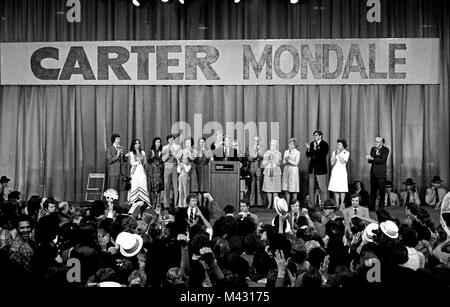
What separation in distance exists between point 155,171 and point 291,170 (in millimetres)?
2429

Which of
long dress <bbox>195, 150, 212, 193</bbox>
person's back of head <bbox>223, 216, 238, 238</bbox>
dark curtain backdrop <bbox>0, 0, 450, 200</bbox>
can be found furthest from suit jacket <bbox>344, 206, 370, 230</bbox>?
dark curtain backdrop <bbox>0, 0, 450, 200</bbox>

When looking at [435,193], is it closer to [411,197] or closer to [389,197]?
[411,197]

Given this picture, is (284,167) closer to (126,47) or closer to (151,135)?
(151,135)

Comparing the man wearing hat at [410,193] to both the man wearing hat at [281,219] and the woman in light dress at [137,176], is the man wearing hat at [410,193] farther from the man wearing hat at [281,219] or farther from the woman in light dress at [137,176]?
the man wearing hat at [281,219]

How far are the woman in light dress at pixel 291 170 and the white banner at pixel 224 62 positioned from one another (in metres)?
1.84

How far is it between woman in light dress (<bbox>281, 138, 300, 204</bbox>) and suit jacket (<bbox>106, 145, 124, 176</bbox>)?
2978 mm

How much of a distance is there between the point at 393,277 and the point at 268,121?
10.2 m

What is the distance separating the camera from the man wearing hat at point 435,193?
12.6m

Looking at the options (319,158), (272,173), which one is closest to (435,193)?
Answer: (319,158)

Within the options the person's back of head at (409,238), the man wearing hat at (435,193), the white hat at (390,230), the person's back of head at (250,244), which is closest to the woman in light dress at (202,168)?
the man wearing hat at (435,193)

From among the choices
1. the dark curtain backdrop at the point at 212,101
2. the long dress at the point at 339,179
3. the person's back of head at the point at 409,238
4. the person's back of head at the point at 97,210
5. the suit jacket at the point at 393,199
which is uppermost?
the dark curtain backdrop at the point at 212,101

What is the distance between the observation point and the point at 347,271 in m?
4.38

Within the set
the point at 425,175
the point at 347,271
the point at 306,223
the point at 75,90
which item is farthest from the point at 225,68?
the point at 347,271

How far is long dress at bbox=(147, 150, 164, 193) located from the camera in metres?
11.9
